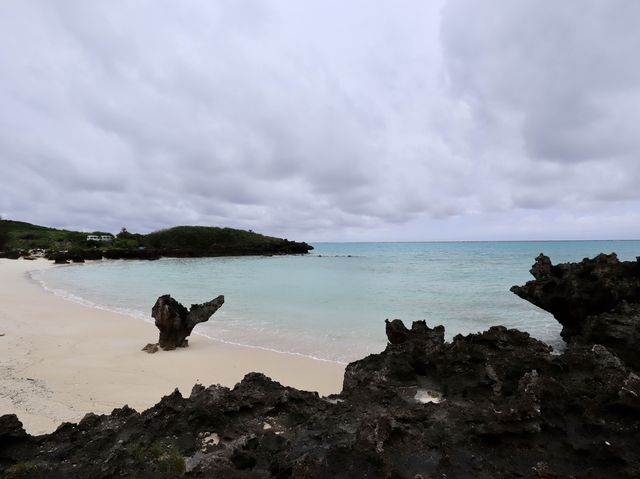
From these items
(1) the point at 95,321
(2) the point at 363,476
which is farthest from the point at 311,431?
(1) the point at 95,321

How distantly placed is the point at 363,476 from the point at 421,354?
2.24 meters

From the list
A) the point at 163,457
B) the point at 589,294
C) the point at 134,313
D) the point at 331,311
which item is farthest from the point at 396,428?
the point at 134,313

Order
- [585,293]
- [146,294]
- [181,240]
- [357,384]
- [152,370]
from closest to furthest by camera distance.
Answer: [357,384] → [152,370] → [585,293] → [146,294] → [181,240]

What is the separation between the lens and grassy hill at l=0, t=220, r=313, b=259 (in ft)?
243

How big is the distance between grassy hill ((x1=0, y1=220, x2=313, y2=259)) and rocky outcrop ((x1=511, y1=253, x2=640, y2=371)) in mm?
63790

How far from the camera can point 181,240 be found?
99312 millimetres

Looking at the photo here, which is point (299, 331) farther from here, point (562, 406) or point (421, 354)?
point (562, 406)

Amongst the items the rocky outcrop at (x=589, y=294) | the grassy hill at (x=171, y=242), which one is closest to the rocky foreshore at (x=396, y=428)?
the rocky outcrop at (x=589, y=294)

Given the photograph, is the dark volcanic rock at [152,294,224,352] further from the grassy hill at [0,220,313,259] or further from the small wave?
the grassy hill at [0,220,313,259]

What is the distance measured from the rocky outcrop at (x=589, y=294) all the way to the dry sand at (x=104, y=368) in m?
4.65

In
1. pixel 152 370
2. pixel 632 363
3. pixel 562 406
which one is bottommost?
pixel 152 370

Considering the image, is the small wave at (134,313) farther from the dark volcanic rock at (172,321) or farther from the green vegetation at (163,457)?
the green vegetation at (163,457)

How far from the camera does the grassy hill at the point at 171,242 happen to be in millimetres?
73938

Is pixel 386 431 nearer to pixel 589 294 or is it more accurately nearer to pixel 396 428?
pixel 396 428
